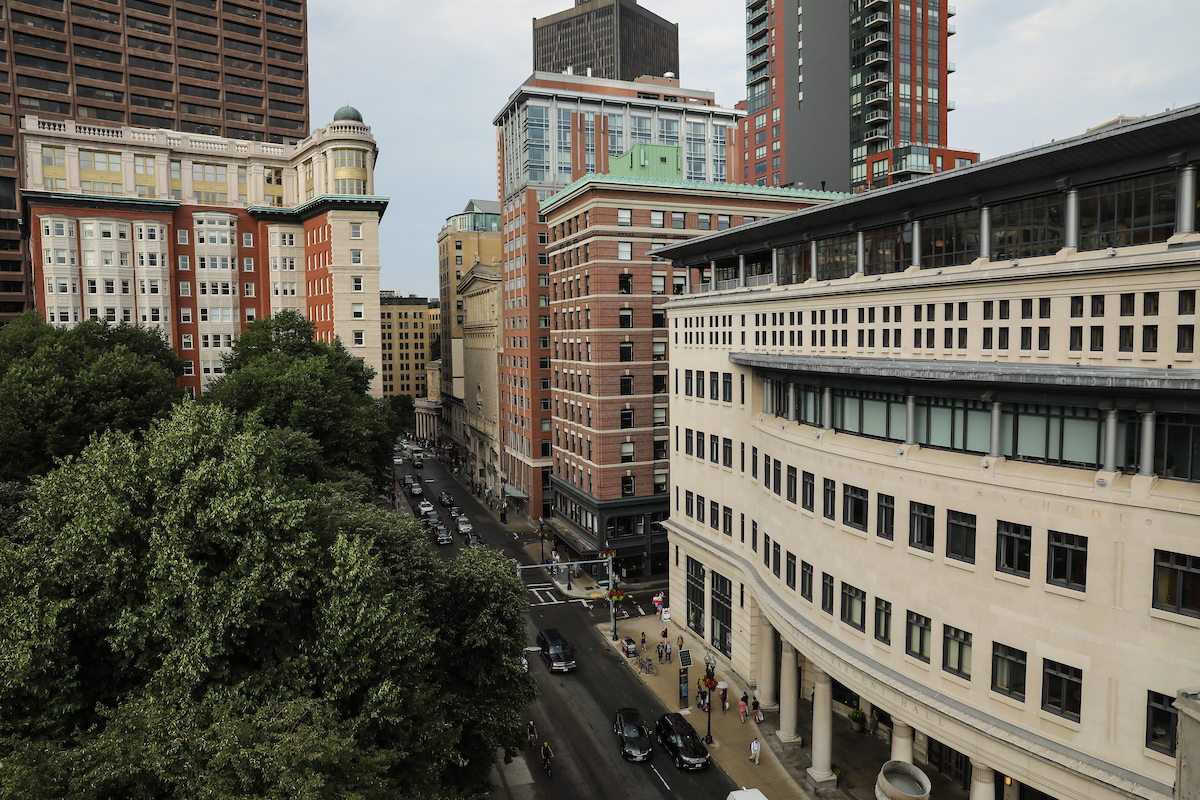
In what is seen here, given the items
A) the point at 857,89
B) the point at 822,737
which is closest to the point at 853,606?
the point at 822,737

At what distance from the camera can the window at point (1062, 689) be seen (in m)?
23.5

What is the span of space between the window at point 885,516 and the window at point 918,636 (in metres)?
3.27

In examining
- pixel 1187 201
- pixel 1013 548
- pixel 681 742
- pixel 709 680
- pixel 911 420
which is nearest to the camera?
pixel 1187 201

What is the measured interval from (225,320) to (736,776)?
86.5 m

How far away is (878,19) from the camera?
10412 centimetres

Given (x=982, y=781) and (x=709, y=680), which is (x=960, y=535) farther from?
(x=709, y=680)

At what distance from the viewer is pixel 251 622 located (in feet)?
71.8

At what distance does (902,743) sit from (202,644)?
2668cm

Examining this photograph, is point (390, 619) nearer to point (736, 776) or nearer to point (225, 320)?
point (736, 776)

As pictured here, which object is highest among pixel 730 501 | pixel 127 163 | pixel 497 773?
pixel 127 163

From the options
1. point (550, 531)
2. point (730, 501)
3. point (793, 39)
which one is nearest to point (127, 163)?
point (550, 531)

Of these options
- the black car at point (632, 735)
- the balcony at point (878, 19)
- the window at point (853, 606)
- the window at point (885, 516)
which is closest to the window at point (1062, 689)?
the window at point (885, 516)

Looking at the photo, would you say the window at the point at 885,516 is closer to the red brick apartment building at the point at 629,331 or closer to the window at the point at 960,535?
the window at the point at 960,535

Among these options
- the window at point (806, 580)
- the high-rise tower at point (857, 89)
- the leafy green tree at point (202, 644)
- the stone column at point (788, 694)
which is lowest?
the stone column at point (788, 694)
